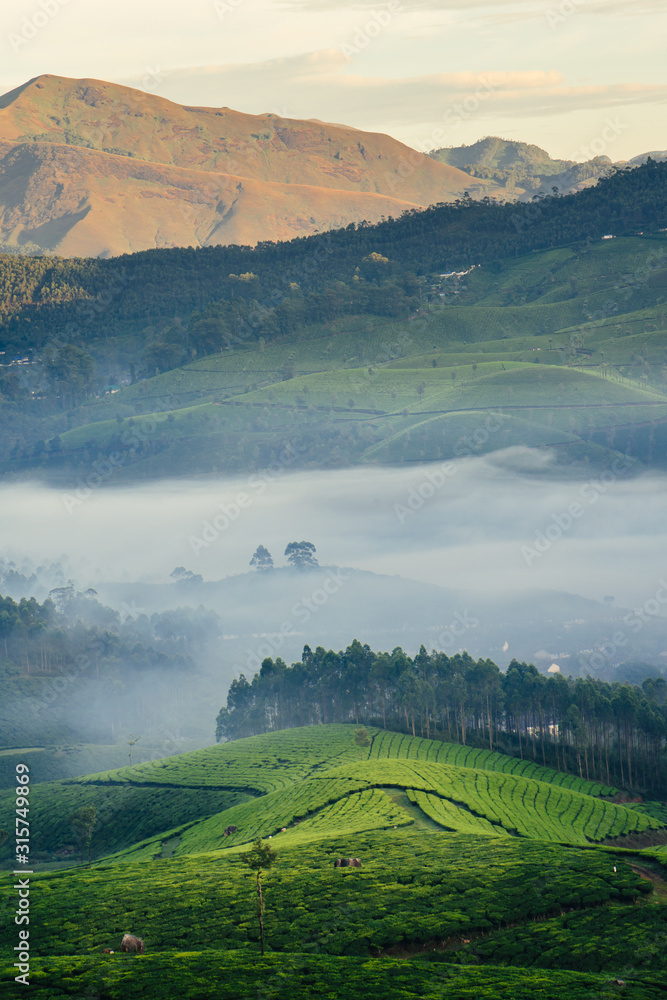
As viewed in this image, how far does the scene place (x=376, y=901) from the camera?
2466 inches

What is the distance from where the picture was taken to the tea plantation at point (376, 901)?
163 ft

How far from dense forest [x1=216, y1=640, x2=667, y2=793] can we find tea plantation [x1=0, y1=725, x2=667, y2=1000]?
3081 centimetres

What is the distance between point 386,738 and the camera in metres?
141

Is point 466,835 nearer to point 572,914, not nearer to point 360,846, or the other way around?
→ point 360,846

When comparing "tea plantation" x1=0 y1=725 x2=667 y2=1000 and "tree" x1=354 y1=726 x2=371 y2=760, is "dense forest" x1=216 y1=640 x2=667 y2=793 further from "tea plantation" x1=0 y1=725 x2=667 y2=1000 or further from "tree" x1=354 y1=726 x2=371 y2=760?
"tea plantation" x1=0 y1=725 x2=667 y2=1000

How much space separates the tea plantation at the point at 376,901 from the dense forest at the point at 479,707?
3081 centimetres

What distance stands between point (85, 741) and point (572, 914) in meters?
146

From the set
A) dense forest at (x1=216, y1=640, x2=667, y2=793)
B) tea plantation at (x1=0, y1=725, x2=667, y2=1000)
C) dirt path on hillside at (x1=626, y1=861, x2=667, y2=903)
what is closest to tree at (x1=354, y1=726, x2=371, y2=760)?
dense forest at (x1=216, y1=640, x2=667, y2=793)

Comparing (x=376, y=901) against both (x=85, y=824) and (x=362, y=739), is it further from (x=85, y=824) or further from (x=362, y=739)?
(x=362, y=739)

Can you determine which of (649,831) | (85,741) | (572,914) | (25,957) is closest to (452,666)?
(649,831)

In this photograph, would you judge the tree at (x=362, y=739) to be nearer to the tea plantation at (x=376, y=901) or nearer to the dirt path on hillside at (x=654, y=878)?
the tea plantation at (x=376, y=901)

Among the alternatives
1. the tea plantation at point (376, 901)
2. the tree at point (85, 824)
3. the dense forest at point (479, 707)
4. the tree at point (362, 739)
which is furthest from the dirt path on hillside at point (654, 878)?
the tree at point (362, 739)

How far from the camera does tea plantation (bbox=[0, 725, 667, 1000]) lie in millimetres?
49719

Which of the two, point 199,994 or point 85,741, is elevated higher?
point 199,994
